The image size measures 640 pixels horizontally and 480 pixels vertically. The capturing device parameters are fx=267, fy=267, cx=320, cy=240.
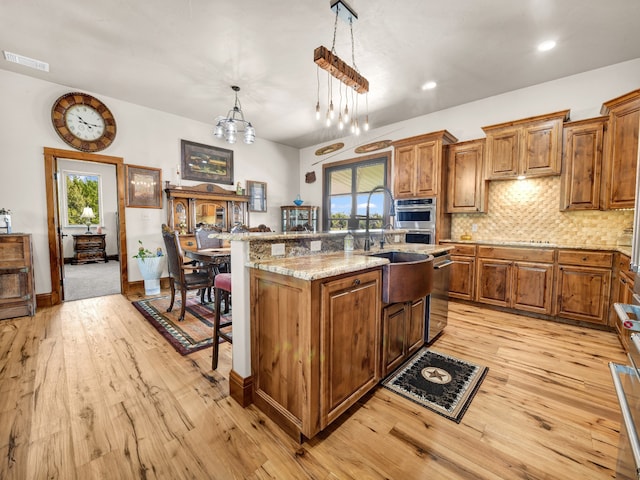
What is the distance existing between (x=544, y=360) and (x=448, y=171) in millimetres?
2769

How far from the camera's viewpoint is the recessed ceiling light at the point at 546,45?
2773 millimetres

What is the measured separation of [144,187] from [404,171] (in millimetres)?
4380

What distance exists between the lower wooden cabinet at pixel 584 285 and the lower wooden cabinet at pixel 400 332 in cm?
201

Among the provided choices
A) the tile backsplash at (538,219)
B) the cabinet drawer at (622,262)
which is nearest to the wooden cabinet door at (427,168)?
the tile backsplash at (538,219)

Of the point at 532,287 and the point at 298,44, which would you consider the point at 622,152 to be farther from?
the point at 298,44

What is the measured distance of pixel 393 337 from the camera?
199 cm

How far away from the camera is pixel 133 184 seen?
14.5 ft

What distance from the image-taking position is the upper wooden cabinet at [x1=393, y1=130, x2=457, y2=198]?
398cm

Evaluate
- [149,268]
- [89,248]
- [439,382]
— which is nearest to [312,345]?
[439,382]

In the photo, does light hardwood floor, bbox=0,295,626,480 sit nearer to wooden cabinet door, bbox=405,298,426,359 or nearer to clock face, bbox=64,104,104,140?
wooden cabinet door, bbox=405,298,426,359

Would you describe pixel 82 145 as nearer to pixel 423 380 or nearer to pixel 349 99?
pixel 349 99

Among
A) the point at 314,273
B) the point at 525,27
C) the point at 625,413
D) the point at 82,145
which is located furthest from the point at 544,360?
the point at 82,145

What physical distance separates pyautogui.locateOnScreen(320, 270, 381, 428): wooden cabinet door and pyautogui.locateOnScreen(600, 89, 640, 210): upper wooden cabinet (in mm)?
2978

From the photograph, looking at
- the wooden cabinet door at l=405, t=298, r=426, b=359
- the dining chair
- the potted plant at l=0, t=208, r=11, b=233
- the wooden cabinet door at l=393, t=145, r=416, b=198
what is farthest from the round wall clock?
the wooden cabinet door at l=405, t=298, r=426, b=359
